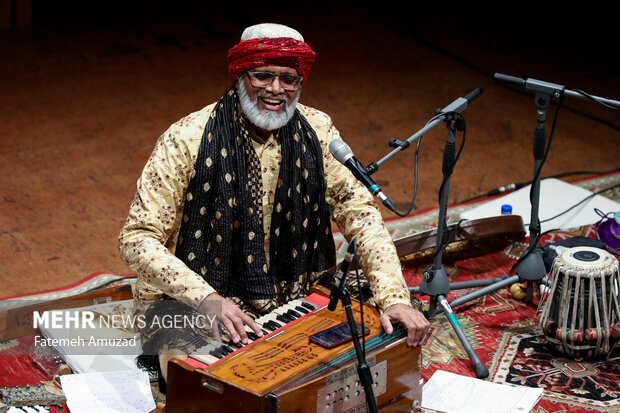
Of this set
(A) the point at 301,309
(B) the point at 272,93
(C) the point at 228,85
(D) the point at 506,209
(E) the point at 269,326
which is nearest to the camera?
(E) the point at 269,326

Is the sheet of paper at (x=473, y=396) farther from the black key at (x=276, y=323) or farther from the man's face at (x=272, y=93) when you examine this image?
the man's face at (x=272, y=93)

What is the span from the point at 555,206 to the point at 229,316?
267 centimetres

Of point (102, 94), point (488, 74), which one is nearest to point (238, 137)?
point (102, 94)

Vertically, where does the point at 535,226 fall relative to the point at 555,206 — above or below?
above

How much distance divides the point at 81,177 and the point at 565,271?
3043 millimetres

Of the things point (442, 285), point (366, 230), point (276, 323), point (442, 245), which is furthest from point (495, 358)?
point (276, 323)

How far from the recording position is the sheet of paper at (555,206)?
4.84 metres

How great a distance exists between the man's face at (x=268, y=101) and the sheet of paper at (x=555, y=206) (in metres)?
1.91

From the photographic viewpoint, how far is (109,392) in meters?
3.28

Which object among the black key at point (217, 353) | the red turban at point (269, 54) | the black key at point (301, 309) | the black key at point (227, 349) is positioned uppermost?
the red turban at point (269, 54)

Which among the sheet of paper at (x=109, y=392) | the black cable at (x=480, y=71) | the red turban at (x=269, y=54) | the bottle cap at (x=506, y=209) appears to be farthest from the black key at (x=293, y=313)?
the black cable at (x=480, y=71)

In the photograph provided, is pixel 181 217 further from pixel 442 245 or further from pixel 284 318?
pixel 442 245

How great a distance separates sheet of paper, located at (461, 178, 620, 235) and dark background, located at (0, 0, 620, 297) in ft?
1.31

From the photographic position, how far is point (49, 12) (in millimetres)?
8016
